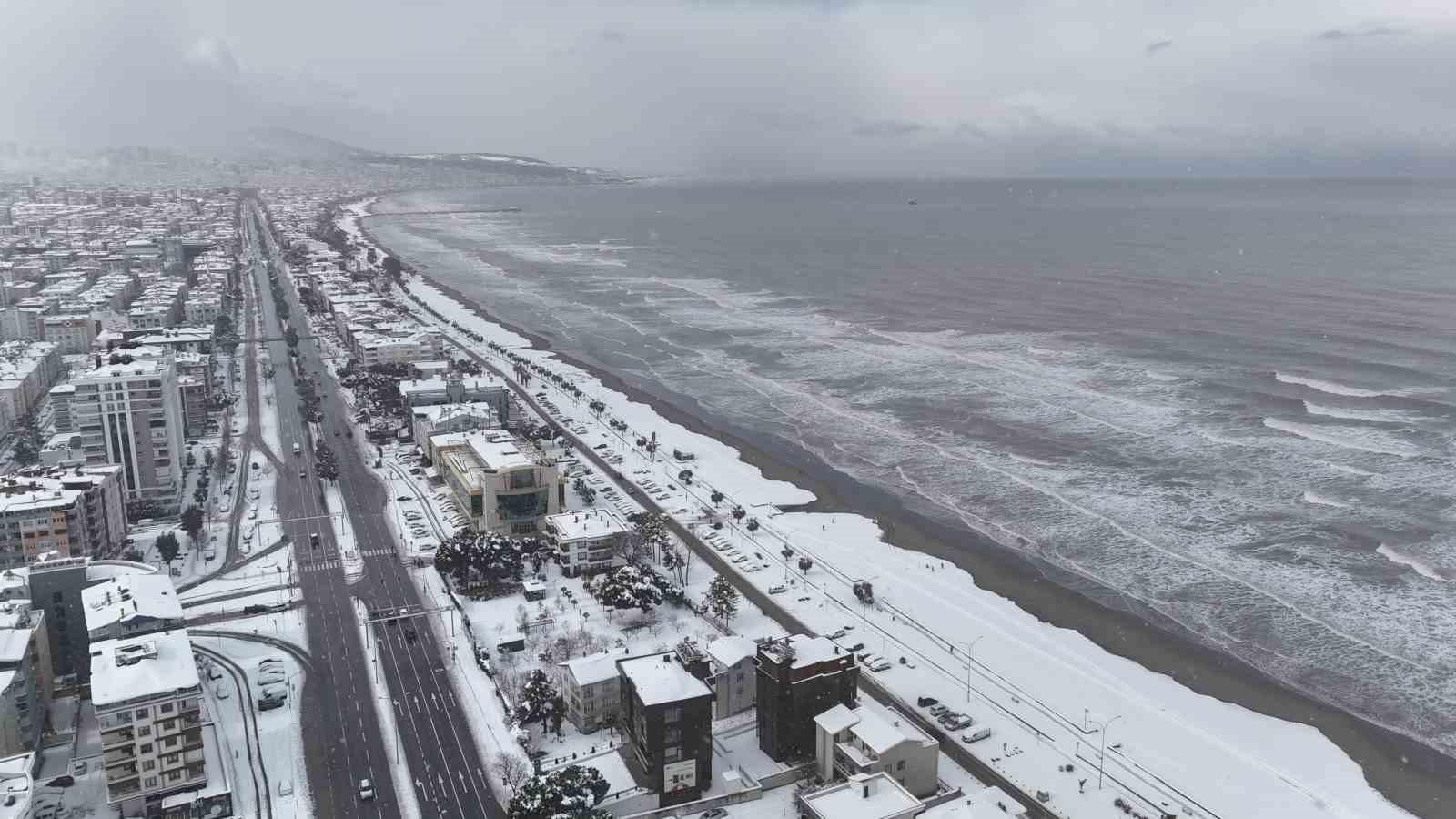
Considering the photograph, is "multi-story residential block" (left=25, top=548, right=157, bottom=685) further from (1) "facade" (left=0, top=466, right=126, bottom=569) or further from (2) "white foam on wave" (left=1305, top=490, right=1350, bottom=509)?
(2) "white foam on wave" (left=1305, top=490, right=1350, bottom=509)

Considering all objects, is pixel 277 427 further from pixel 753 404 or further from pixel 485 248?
pixel 485 248

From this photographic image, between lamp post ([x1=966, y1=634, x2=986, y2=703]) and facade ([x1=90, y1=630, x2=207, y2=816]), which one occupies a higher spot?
facade ([x1=90, y1=630, x2=207, y2=816])

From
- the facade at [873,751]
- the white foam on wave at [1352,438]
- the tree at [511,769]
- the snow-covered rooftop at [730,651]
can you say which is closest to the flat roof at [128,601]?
the tree at [511,769]

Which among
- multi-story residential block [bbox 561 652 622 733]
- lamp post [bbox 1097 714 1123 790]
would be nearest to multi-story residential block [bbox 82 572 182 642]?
multi-story residential block [bbox 561 652 622 733]

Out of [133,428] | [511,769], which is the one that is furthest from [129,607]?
[133,428]

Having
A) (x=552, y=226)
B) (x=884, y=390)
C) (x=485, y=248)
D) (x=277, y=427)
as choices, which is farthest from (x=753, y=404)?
(x=552, y=226)

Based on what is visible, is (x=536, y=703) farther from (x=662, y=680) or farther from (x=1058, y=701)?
(x=1058, y=701)
